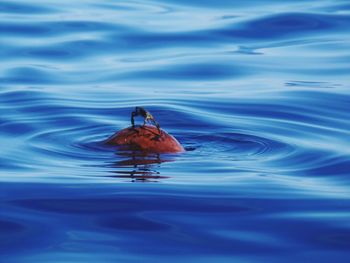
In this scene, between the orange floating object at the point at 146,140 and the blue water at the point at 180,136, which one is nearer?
the blue water at the point at 180,136

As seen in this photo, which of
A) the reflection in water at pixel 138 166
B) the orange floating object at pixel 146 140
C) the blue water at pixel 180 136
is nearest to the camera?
the blue water at pixel 180 136

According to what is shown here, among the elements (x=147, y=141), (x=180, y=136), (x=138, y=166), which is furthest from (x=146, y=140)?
(x=180, y=136)

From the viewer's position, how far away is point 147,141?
582cm

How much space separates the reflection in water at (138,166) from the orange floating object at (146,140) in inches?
2.2

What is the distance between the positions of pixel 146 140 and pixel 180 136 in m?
0.71

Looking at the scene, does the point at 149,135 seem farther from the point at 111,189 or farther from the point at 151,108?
the point at 151,108

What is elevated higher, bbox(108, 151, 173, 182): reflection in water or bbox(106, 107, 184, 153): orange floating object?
bbox(106, 107, 184, 153): orange floating object

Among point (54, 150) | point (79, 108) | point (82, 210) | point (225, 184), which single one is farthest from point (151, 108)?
point (82, 210)

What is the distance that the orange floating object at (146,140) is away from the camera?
5797 mm

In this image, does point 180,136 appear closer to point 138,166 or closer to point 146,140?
point 146,140

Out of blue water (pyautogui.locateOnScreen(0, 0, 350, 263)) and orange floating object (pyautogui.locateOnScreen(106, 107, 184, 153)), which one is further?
orange floating object (pyautogui.locateOnScreen(106, 107, 184, 153))

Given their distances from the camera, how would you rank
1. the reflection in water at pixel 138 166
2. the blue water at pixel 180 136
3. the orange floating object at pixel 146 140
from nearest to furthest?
the blue water at pixel 180 136
the reflection in water at pixel 138 166
the orange floating object at pixel 146 140

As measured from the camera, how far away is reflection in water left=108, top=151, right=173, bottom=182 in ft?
17.4

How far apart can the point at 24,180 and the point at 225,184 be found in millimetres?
912
